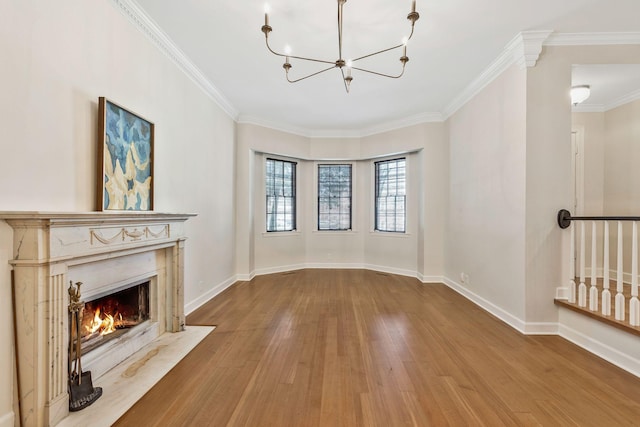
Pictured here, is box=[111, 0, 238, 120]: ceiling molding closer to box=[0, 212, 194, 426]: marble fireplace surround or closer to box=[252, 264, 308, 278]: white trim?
box=[0, 212, 194, 426]: marble fireplace surround

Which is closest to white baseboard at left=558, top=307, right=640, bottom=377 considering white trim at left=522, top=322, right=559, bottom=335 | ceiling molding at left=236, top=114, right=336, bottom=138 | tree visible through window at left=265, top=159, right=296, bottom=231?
white trim at left=522, top=322, right=559, bottom=335

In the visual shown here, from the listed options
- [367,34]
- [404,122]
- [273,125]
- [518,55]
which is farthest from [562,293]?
[273,125]

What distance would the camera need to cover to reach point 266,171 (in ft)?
20.5

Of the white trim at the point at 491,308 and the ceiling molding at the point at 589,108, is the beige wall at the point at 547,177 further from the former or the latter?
the ceiling molding at the point at 589,108

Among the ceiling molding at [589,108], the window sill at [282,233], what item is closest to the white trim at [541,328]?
the ceiling molding at [589,108]

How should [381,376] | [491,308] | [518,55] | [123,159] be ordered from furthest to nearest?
[491,308] → [518,55] → [123,159] → [381,376]

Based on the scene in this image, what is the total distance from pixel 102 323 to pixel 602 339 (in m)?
4.19

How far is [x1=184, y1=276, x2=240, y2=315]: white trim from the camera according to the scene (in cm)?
368

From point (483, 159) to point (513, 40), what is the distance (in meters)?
1.38

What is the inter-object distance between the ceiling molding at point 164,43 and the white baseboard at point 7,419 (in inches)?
114

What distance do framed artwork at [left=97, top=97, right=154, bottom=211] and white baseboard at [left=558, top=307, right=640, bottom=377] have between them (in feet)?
13.8

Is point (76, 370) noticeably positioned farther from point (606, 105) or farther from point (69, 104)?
point (606, 105)

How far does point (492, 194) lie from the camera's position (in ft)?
12.2

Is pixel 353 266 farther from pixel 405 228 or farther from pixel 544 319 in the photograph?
pixel 544 319
